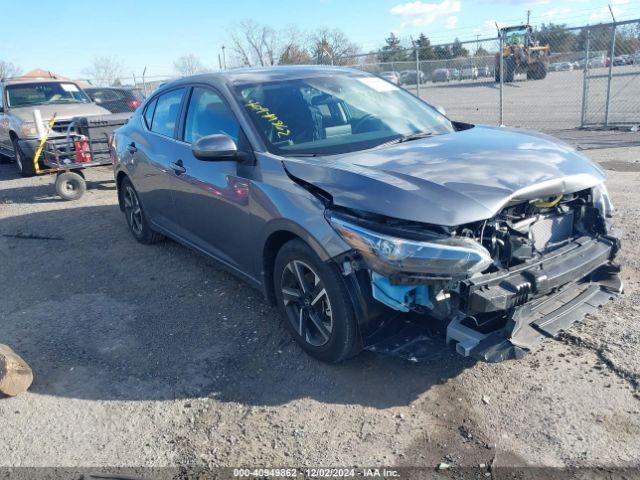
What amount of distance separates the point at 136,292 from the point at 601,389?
3.78 meters

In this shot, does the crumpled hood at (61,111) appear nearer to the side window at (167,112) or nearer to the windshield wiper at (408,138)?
the side window at (167,112)

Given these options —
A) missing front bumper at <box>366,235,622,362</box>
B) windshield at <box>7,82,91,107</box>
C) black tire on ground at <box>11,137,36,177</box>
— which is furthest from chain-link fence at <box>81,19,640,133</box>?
missing front bumper at <box>366,235,622,362</box>

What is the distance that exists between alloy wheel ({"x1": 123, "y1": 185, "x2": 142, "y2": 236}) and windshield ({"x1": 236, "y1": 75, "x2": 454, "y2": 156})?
255cm

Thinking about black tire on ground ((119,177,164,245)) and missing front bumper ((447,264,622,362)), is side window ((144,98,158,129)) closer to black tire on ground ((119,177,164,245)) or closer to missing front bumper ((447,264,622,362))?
black tire on ground ((119,177,164,245))

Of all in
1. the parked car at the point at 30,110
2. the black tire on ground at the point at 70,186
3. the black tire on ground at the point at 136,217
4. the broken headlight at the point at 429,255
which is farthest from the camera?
the parked car at the point at 30,110

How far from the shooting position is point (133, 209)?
6422mm

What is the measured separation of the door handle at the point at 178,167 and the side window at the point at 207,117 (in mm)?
204

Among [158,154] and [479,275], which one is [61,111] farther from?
[479,275]

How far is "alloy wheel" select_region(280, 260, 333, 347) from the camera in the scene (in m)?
3.46

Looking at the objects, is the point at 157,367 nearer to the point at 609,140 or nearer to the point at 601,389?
the point at 601,389

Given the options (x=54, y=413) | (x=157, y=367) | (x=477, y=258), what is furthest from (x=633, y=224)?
(x=54, y=413)

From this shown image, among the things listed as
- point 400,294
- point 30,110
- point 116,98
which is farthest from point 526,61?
point 400,294

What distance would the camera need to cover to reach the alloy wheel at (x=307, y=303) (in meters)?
3.46

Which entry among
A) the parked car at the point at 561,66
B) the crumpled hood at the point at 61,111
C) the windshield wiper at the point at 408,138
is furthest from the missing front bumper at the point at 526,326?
the parked car at the point at 561,66
